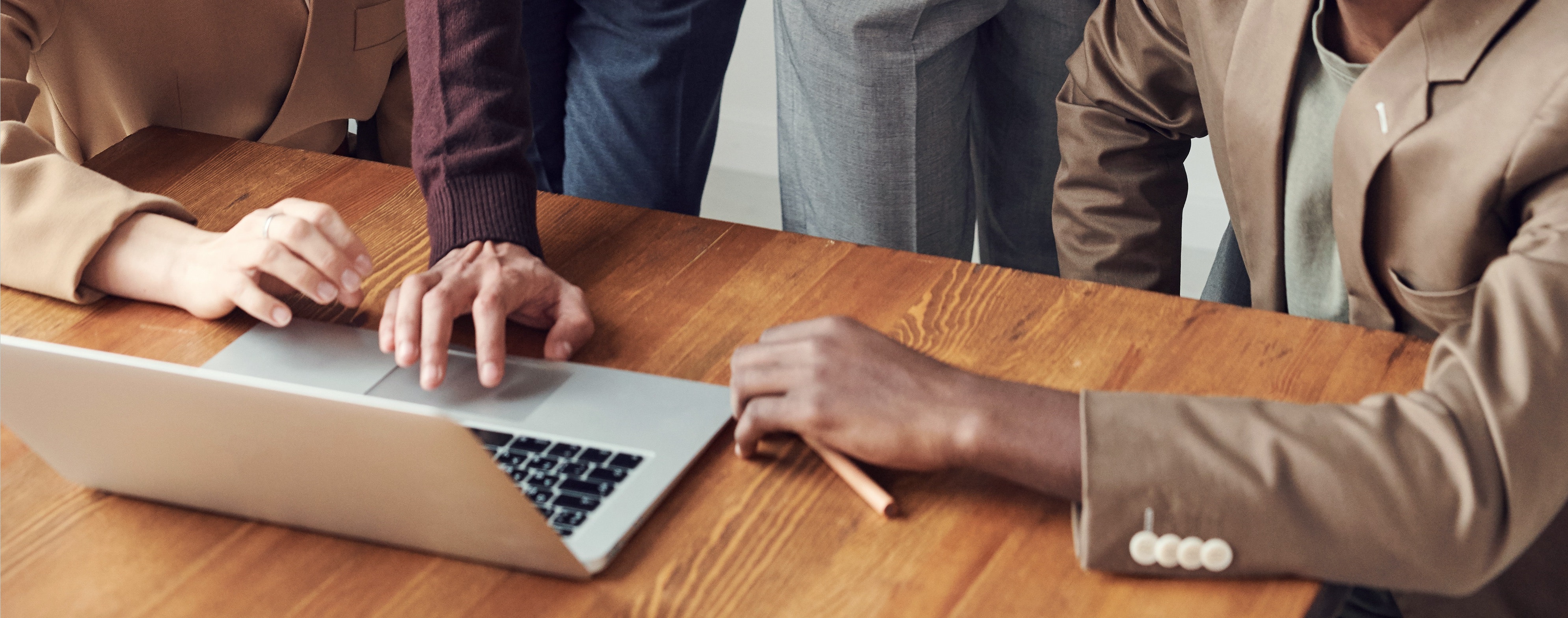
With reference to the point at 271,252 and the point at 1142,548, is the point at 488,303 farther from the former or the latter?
the point at 1142,548

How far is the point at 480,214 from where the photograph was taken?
3.05 ft

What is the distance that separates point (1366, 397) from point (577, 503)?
0.47m

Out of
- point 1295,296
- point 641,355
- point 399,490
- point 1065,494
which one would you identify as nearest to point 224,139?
point 641,355

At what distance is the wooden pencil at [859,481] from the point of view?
2.14 ft

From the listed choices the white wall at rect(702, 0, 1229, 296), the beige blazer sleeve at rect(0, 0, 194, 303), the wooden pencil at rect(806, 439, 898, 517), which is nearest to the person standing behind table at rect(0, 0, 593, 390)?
the beige blazer sleeve at rect(0, 0, 194, 303)

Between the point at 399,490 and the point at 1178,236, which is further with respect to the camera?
the point at 1178,236

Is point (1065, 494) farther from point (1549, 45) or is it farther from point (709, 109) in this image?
point (709, 109)

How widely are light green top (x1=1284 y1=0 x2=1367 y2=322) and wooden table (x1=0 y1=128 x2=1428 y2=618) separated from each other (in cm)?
16

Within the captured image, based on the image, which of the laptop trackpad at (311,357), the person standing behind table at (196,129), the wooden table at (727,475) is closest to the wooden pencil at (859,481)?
the wooden table at (727,475)

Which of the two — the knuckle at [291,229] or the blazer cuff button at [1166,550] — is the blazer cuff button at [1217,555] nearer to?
the blazer cuff button at [1166,550]

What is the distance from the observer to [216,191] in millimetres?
1045

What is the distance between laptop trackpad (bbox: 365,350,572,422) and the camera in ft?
2.50

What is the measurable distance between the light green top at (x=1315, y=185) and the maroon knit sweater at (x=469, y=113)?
61 centimetres

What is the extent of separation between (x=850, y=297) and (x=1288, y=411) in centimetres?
33
